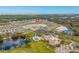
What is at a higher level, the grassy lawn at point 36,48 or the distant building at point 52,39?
the distant building at point 52,39

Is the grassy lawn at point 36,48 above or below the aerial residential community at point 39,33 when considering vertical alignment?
below

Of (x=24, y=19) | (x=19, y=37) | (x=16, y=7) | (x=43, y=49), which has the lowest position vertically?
(x=43, y=49)

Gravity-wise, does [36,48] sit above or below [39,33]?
below

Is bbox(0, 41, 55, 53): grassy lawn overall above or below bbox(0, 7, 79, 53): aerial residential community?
below

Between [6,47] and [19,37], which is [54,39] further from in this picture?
[6,47]

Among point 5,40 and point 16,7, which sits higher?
point 16,7

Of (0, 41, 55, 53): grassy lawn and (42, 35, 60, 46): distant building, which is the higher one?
(42, 35, 60, 46): distant building
